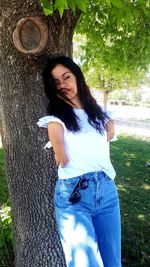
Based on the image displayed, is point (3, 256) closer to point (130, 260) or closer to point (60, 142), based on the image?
point (130, 260)

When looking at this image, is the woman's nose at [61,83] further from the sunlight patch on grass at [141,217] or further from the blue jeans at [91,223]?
the sunlight patch on grass at [141,217]

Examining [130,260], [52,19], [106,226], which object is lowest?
[130,260]

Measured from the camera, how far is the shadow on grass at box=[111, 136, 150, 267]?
13.9ft

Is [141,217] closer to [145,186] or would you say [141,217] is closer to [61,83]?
[145,186]

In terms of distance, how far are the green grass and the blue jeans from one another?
1508 mm

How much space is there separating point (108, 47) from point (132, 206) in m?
2.43

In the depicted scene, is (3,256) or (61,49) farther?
(3,256)

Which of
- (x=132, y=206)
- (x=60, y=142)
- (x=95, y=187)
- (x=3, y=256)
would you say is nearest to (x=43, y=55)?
(x=60, y=142)

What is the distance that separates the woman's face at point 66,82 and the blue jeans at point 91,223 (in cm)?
60

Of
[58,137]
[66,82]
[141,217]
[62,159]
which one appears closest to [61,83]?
[66,82]

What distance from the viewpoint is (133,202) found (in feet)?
19.9

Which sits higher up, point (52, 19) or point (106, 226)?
point (52, 19)

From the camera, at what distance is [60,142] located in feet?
8.27

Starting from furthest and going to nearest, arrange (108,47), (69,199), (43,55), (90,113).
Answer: (108,47) < (43,55) < (90,113) < (69,199)
